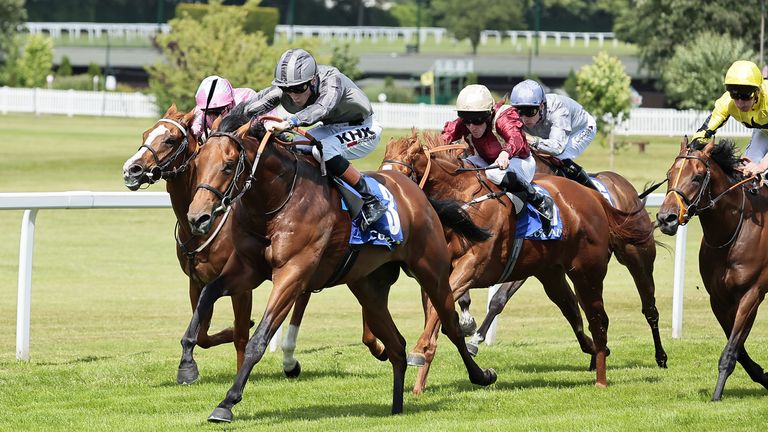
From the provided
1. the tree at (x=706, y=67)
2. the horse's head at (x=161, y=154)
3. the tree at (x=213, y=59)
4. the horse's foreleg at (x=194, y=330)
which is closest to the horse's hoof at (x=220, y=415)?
the horse's foreleg at (x=194, y=330)

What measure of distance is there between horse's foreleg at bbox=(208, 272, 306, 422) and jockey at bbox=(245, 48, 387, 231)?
2.28 ft


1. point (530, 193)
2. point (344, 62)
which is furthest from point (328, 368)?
point (344, 62)

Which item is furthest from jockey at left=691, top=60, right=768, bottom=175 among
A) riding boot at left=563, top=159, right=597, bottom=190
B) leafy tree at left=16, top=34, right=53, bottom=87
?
leafy tree at left=16, top=34, right=53, bottom=87

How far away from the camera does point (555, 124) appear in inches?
400

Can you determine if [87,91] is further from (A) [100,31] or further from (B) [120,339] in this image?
(B) [120,339]

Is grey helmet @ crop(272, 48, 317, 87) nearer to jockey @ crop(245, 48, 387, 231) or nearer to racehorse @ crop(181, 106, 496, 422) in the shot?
jockey @ crop(245, 48, 387, 231)

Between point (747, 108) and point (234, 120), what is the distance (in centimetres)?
340

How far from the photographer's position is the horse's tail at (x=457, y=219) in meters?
8.47

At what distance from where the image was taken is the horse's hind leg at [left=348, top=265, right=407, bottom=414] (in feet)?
25.0

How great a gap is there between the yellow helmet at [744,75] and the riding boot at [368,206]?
2416 mm

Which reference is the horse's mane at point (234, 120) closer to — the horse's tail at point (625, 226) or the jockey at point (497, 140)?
the jockey at point (497, 140)

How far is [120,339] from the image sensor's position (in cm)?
1169

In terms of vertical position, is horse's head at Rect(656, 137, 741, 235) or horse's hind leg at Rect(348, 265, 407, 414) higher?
horse's head at Rect(656, 137, 741, 235)

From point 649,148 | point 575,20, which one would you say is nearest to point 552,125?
point 649,148
